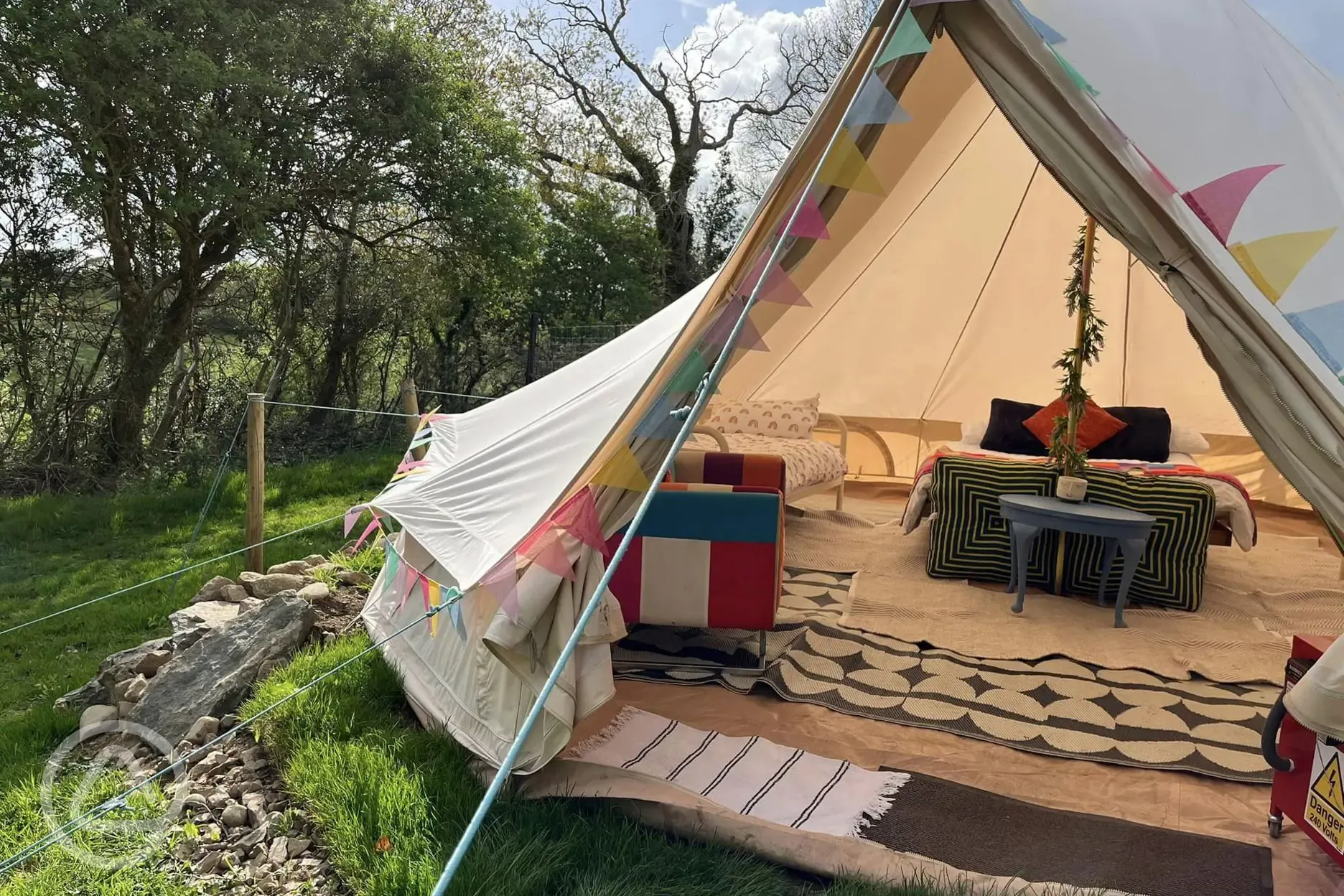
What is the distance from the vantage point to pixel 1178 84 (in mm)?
2131

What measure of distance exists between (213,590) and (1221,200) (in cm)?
371

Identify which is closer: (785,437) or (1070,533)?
(1070,533)

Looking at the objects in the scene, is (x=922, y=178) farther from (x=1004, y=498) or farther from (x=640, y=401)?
(x=640, y=401)

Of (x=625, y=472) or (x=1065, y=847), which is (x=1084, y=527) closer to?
(x=1065, y=847)

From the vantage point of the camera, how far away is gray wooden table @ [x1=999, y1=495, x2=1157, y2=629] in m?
3.57

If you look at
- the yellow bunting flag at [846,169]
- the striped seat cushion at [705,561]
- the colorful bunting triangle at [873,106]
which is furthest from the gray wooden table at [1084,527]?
the colorful bunting triangle at [873,106]

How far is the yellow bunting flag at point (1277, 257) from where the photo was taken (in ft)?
6.00

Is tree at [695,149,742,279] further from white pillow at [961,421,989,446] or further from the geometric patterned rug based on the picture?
the geometric patterned rug

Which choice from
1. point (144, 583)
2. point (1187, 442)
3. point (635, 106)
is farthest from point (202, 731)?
point (635, 106)

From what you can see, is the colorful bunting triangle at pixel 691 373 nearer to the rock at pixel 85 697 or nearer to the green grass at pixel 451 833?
the green grass at pixel 451 833

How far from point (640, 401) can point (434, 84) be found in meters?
5.23

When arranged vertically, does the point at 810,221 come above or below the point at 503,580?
above

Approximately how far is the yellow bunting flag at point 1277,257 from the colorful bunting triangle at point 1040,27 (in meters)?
0.60

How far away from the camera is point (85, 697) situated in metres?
2.90
